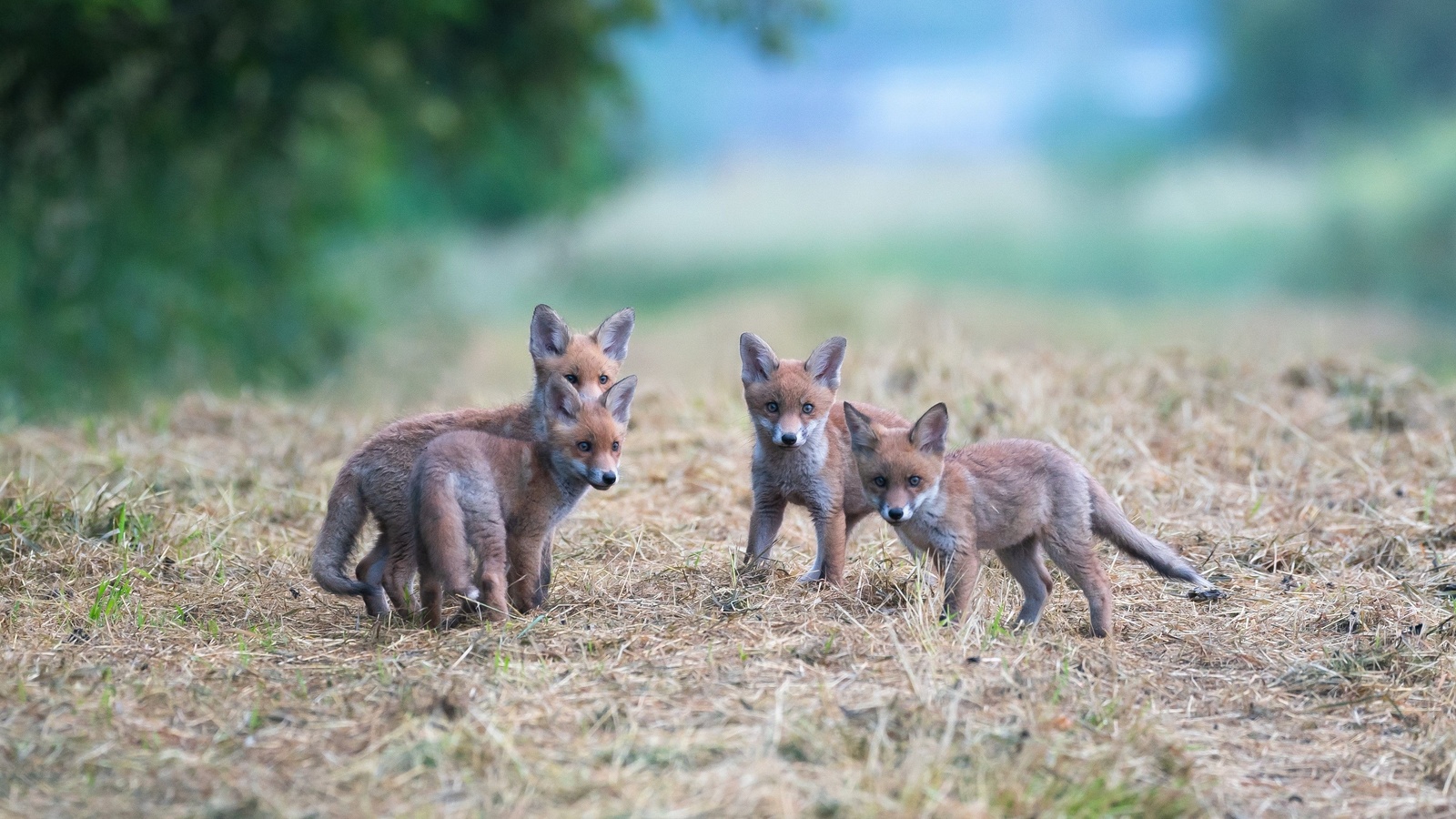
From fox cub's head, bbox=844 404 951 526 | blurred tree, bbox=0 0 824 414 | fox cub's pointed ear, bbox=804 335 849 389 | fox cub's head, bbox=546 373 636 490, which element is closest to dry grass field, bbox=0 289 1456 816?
fox cub's head, bbox=844 404 951 526

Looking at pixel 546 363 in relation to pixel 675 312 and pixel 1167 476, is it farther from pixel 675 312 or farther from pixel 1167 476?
pixel 675 312

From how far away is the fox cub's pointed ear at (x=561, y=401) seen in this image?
5.55 metres

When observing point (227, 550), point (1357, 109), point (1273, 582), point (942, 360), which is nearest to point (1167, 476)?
point (1273, 582)

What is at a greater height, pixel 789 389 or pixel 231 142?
pixel 231 142

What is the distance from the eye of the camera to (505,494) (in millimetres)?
5312

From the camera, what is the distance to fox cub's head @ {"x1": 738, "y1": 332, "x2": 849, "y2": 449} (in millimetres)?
5773

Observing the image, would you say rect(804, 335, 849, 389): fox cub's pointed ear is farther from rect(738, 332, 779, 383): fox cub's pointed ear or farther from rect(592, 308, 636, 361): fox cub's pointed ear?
rect(592, 308, 636, 361): fox cub's pointed ear

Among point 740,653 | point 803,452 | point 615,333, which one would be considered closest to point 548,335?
point 615,333

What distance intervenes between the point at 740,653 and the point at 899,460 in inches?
41.2

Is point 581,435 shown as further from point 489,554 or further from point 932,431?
point 932,431

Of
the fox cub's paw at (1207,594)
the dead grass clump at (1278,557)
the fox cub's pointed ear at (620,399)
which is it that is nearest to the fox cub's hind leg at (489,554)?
the fox cub's pointed ear at (620,399)

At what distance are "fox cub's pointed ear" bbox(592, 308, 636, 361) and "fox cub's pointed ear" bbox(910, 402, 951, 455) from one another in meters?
2.03

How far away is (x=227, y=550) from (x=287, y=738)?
2.58 m

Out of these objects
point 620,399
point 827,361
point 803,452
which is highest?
point 827,361
